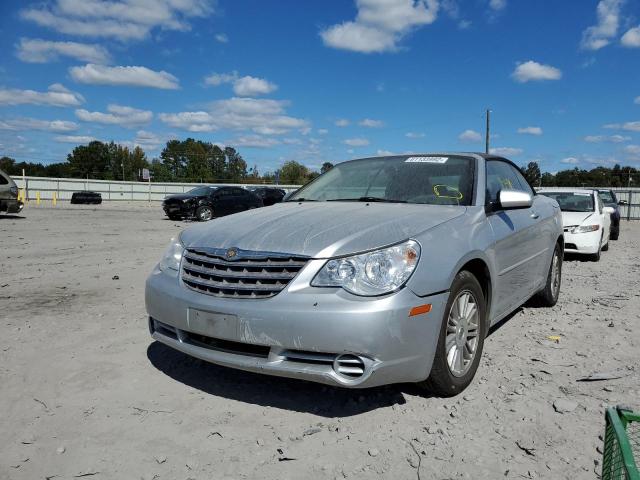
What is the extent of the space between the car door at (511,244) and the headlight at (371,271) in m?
1.16

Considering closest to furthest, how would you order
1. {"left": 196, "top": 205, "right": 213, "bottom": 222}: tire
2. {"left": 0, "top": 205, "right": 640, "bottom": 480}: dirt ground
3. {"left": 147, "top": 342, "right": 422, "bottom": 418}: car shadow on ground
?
{"left": 0, "top": 205, "right": 640, "bottom": 480}: dirt ground → {"left": 147, "top": 342, "right": 422, "bottom": 418}: car shadow on ground → {"left": 196, "top": 205, "right": 213, "bottom": 222}: tire

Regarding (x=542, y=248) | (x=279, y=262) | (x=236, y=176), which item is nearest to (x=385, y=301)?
(x=279, y=262)

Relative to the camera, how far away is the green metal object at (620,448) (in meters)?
1.17

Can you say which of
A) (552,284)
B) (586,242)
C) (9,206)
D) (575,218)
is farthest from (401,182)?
(9,206)

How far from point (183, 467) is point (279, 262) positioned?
1.11m

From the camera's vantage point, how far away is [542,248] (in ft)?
15.8

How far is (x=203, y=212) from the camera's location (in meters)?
20.7

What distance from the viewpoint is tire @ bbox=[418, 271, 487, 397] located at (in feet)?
9.50

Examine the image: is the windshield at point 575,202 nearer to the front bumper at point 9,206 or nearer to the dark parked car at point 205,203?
the dark parked car at point 205,203

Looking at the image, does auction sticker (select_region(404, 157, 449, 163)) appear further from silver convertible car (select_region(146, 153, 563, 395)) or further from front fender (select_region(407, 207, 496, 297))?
front fender (select_region(407, 207, 496, 297))

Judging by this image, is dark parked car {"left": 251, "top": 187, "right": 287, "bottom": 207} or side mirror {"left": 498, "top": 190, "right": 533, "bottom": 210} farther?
dark parked car {"left": 251, "top": 187, "right": 287, "bottom": 207}

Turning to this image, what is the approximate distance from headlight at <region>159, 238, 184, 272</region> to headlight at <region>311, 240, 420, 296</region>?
115 centimetres

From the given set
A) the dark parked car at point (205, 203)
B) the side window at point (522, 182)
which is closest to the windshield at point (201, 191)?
the dark parked car at point (205, 203)

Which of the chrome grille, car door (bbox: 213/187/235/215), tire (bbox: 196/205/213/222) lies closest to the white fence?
car door (bbox: 213/187/235/215)
